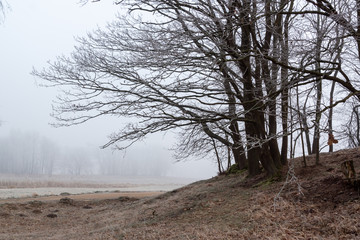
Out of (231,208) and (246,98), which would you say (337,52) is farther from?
(231,208)

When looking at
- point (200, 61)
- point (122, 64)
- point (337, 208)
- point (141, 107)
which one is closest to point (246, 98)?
point (200, 61)

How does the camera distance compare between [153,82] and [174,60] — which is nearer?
[174,60]

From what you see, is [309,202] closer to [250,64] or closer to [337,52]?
[337,52]

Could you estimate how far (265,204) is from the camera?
7.49 m

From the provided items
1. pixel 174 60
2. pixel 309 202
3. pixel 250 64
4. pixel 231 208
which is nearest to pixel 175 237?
pixel 231 208

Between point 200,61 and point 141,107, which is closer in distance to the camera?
point 200,61

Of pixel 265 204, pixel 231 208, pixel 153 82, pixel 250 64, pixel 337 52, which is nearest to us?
pixel 337 52

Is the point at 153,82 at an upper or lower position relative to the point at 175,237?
upper

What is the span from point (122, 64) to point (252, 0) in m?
4.41

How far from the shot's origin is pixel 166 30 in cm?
825

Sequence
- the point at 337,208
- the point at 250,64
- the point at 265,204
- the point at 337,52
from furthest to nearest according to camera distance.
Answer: the point at 250,64
the point at 265,204
the point at 337,52
the point at 337,208

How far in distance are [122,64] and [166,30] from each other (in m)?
2.17

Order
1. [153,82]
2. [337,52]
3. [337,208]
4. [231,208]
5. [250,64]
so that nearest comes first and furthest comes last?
[337,208] → [337,52] → [231,208] → [153,82] → [250,64]

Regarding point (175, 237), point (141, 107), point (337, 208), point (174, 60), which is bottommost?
point (175, 237)
